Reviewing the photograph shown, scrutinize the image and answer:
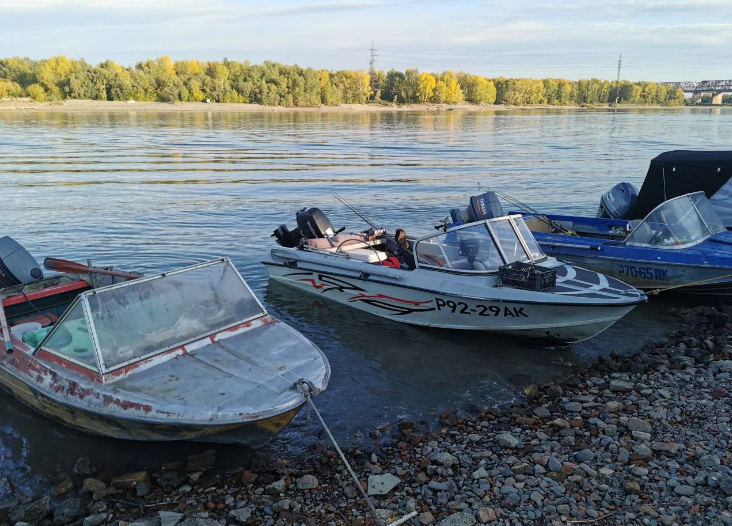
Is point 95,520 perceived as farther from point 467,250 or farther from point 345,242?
point 345,242

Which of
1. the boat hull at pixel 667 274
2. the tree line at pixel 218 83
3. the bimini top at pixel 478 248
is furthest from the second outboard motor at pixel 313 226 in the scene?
the tree line at pixel 218 83

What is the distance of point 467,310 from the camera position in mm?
9539

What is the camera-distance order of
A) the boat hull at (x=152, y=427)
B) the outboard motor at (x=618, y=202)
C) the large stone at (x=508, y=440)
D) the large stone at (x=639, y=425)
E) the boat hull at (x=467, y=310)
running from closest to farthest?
1. the boat hull at (x=152, y=427)
2. the large stone at (x=508, y=440)
3. the large stone at (x=639, y=425)
4. the boat hull at (x=467, y=310)
5. the outboard motor at (x=618, y=202)

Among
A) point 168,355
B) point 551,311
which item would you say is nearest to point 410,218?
point 551,311

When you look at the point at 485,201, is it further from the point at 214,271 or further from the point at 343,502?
the point at 343,502

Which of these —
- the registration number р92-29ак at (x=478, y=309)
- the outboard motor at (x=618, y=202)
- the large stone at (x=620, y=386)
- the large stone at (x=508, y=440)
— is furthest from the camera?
the outboard motor at (x=618, y=202)

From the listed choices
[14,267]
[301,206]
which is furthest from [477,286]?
[301,206]

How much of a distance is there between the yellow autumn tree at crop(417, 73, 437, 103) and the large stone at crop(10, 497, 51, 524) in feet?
525

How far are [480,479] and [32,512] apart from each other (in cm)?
441

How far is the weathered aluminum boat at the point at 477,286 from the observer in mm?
8867

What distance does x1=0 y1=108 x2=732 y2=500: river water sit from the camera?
7.63m

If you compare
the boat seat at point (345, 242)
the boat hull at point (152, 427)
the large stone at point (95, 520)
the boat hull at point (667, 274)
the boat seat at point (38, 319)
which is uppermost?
the boat seat at point (345, 242)

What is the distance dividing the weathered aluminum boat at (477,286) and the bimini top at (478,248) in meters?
0.02

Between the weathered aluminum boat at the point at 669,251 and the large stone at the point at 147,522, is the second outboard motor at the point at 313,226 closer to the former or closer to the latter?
the weathered aluminum boat at the point at 669,251
